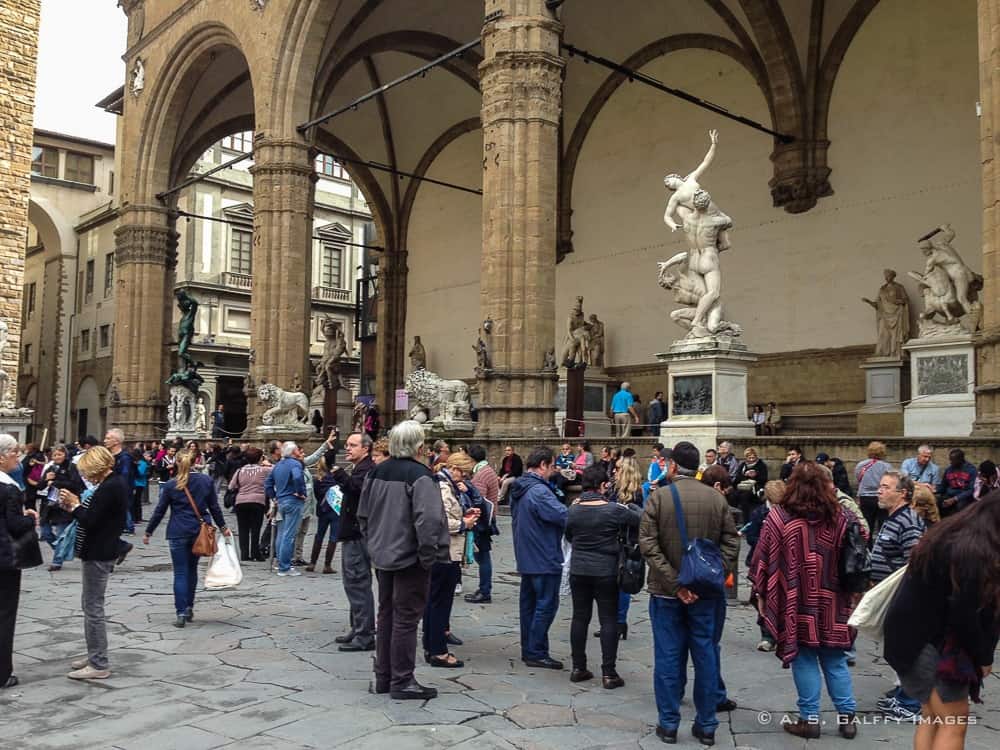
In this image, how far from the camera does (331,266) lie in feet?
139

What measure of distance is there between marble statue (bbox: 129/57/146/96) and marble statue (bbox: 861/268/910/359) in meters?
22.7

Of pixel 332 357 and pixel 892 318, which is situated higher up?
pixel 892 318

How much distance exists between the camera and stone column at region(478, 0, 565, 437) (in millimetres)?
15836

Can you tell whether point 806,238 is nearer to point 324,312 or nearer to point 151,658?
point 151,658

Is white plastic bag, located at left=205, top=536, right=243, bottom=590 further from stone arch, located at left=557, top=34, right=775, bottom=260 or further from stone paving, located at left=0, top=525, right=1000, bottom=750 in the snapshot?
stone arch, located at left=557, top=34, right=775, bottom=260

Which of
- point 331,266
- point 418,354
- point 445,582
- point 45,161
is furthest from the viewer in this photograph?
point 45,161

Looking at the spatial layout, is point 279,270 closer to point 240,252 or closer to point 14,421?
point 14,421

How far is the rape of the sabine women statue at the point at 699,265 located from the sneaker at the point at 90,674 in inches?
356

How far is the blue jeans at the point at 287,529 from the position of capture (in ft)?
32.6

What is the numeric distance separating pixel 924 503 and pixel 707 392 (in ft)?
23.3

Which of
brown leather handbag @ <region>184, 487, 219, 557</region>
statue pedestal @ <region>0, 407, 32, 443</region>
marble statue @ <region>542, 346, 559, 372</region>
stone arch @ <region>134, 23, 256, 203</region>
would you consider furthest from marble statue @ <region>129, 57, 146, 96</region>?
brown leather handbag @ <region>184, 487, 219, 557</region>

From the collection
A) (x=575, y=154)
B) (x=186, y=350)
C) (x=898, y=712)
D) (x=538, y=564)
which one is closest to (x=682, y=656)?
(x=898, y=712)

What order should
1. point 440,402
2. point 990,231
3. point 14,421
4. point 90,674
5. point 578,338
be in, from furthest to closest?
1. point 578,338
2. point 14,421
3. point 440,402
4. point 990,231
5. point 90,674

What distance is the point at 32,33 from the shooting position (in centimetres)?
2669
